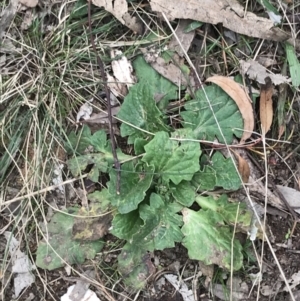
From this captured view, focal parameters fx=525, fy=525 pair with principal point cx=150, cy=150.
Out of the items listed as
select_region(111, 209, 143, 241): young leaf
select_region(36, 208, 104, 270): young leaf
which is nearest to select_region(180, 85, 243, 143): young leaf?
select_region(111, 209, 143, 241): young leaf

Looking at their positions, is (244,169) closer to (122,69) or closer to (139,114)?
(139,114)

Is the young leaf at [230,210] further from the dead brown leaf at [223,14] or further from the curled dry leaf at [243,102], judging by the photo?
the dead brown leaf at [223,14]

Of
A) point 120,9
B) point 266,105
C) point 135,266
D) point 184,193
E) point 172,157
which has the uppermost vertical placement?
point 120,9

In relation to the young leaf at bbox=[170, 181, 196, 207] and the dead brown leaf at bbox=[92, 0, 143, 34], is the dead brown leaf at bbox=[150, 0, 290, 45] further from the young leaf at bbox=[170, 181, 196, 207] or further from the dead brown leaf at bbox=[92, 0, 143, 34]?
the young leaf at bbox=[170, 181, 196, 207]

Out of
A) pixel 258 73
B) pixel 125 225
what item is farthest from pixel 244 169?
pixel 125 225

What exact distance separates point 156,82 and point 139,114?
15 centimetres

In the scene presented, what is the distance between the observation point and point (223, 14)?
192cm

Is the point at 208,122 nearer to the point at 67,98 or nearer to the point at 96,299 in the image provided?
the point at 67,98

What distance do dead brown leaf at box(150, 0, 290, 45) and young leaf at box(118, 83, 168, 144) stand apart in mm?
309

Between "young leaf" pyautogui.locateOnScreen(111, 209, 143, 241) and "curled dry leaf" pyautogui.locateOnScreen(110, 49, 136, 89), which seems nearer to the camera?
"young leaf" pyautogui.locateOnScreen(111, 209, 143, 241)

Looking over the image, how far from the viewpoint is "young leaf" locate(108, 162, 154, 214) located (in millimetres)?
1812

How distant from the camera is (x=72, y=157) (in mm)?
1951

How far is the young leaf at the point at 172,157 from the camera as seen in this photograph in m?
1.83

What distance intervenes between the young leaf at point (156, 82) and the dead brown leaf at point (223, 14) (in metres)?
0.21
